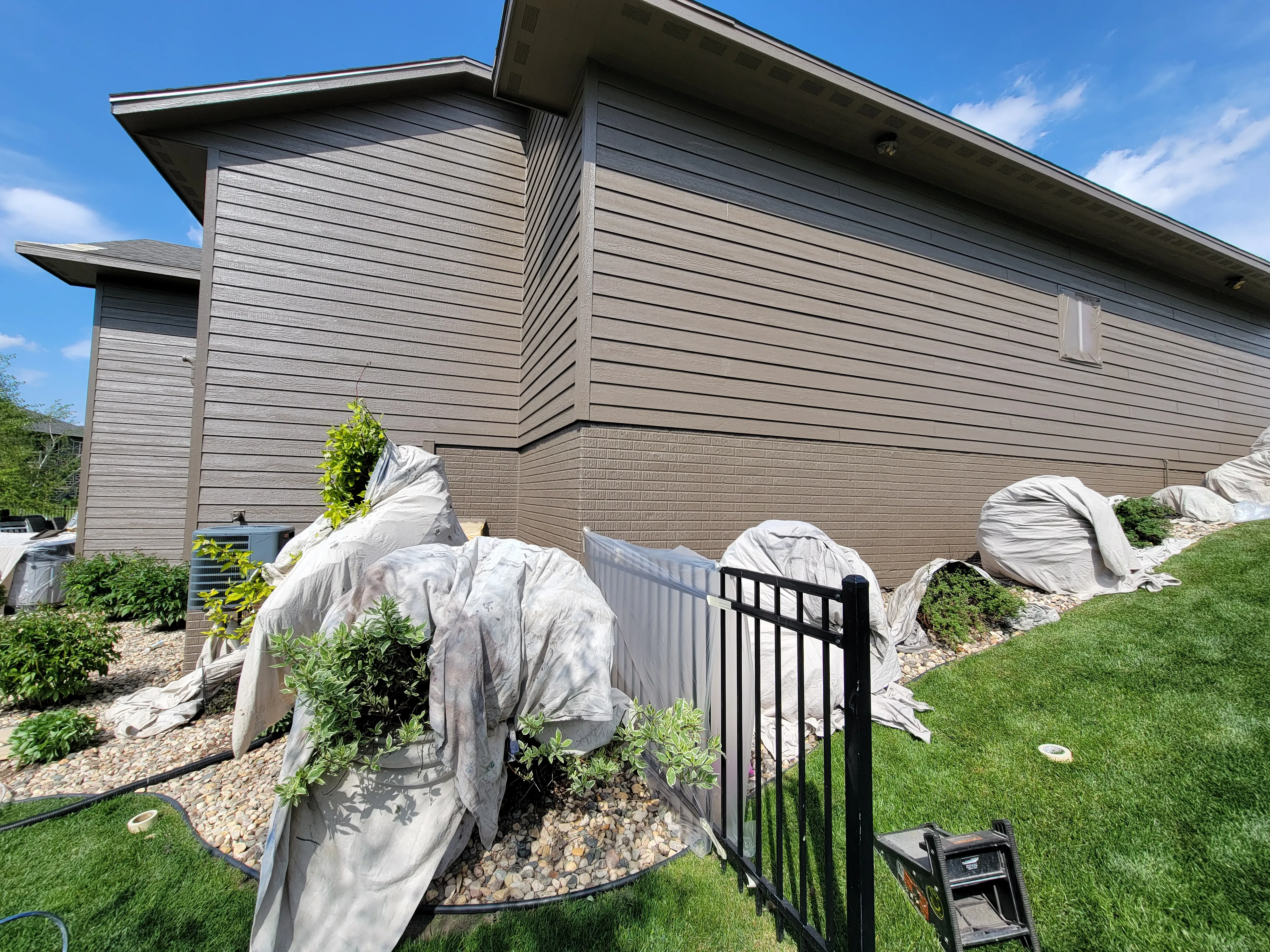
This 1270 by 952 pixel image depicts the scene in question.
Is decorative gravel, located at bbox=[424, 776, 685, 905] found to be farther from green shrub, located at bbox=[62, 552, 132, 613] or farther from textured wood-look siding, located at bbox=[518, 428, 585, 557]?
green shrub, located at bbox=[62, 552, 132, 613]

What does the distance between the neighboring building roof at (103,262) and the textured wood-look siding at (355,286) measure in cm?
224

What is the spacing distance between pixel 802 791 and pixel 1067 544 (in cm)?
492

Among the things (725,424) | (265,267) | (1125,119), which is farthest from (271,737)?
(1125,119)

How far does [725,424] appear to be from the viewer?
4859 millimetres

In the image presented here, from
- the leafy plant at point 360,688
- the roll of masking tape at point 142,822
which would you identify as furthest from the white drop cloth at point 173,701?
the leafy plant at point 360,688

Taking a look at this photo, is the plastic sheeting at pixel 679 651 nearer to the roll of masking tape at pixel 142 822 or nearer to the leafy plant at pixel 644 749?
the leafy plant at pixel 644 749

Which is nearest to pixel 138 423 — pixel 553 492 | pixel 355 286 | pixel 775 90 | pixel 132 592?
pixel 132 592

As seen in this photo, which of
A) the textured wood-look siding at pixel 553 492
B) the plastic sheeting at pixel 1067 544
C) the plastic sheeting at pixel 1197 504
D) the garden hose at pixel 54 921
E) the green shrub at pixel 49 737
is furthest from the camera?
the plastic sheeting at pixel 1197 504

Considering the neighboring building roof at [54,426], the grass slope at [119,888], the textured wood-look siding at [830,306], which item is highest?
the neighboring building roof at [54,426]

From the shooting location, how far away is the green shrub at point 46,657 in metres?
3.71

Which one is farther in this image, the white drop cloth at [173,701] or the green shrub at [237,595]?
the white drop cloth at [173,701]

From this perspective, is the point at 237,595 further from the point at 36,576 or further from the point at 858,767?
the point at 36,576

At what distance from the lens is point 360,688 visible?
195 centimetres

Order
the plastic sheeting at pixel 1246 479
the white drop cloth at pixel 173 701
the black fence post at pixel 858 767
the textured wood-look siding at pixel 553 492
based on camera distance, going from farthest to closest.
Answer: the plastic sheeting at pixel 1246 479 < the textured wood-look siding at pixel 553 492 < the white drop cloth at pixel 173 701 < the black fence post at pixel 858 767
